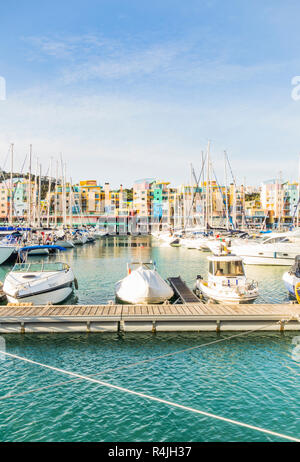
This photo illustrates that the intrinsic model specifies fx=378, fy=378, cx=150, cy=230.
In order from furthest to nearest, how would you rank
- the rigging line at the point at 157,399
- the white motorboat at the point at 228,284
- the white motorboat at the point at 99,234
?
1. the white motorboat at the point at 99,234
2. the white motorboat at the point at 228,284
3. the rigging line at the point at 157,399

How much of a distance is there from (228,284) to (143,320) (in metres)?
6.52

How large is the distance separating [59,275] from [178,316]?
9086mm

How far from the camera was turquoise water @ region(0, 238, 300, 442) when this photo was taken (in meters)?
9.80

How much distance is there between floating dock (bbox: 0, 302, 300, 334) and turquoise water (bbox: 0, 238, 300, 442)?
419mm

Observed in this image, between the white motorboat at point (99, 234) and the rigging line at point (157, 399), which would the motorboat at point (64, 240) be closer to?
the white motorboat at point (99, 234)

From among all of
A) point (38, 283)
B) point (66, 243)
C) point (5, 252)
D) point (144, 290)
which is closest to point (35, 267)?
point (38, 283)

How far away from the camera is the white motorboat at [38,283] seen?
67.1ft

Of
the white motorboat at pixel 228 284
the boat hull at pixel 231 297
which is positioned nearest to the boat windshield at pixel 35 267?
the white motorboat at pixel 228 284

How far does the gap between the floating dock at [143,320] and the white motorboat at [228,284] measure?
2328 millimetres

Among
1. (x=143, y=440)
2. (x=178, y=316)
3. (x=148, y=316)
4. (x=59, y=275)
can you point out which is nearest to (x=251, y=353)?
(x=178, y=316)

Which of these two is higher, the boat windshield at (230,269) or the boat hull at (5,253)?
the boat windshield at (230,269)

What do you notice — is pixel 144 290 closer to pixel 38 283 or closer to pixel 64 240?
pixel 38 283

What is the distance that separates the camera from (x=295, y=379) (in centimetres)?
1276

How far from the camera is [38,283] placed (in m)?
21.2
